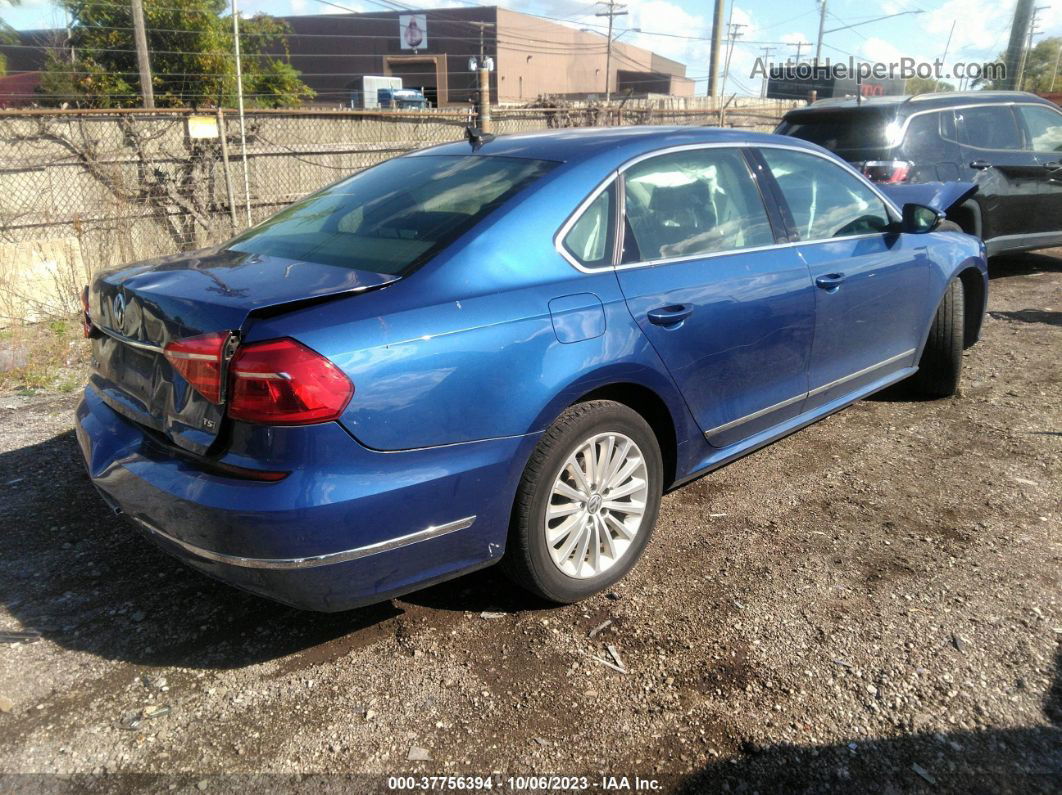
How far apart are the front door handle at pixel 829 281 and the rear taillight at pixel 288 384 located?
7.97ft

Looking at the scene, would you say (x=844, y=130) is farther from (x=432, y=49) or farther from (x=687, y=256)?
(x=432, y=49)

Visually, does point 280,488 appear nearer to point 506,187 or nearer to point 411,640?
point 411,640

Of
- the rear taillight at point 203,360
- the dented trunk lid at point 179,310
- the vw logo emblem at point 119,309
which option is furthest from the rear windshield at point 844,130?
the rear taillight at point 203,360

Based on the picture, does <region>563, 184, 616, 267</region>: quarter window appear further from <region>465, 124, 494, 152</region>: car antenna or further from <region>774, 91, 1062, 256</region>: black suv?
<region>774, 91, 1062, 256</region>: black suv

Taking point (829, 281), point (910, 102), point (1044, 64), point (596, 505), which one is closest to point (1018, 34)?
point (910, 102)

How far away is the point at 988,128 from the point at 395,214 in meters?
7.25

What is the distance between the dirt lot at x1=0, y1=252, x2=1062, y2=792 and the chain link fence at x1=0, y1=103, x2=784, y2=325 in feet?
13.6

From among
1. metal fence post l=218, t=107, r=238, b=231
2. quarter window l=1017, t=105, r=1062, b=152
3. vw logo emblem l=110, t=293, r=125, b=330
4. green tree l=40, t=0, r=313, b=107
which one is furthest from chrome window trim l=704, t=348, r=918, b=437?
green tree l=40, t=0, r=313, b=107

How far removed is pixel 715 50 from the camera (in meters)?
25.7

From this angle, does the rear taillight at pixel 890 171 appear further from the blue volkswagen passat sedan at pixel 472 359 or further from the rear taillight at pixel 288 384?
the rear taillight at pixel 288 384

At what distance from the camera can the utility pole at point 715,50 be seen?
25.6 m

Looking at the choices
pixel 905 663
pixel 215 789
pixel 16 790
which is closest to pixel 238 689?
pixel 215 789

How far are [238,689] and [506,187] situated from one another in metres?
1.94

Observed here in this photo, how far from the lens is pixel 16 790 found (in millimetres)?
2221
